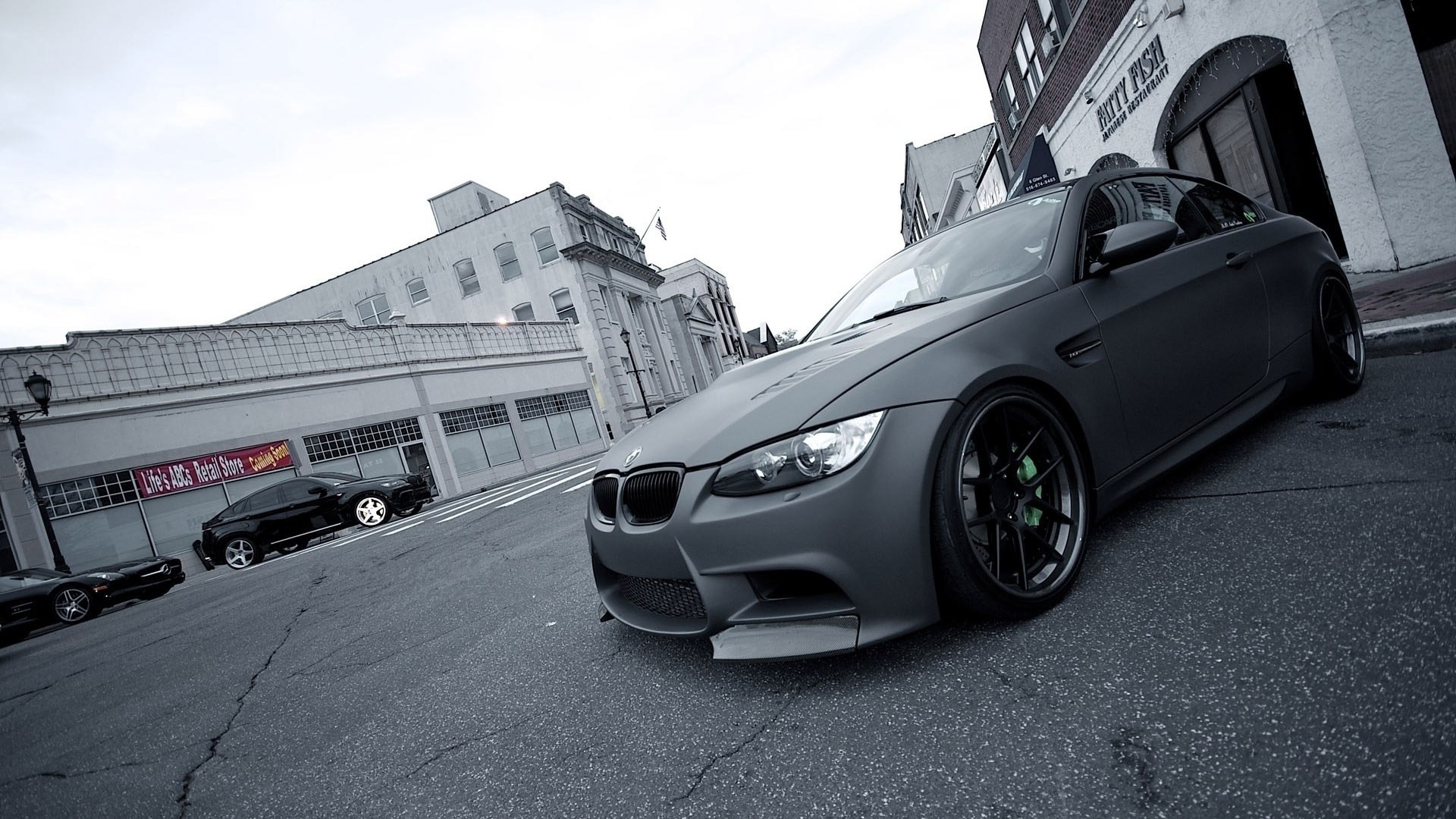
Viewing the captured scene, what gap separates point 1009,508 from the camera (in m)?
2.12

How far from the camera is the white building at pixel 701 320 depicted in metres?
51.7

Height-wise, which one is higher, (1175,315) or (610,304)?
(610,304)

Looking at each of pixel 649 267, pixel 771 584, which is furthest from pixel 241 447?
pixel 649 267

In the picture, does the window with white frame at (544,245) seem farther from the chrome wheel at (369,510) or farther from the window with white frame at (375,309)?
the chrome wheel at (369,510)

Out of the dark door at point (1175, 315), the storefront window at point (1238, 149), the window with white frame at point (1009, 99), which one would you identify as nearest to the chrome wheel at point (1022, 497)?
the dark door at point (1175, 315)

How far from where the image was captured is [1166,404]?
2.60 m

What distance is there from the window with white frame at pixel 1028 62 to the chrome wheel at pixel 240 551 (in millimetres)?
20739

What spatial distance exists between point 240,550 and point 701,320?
45.1 m

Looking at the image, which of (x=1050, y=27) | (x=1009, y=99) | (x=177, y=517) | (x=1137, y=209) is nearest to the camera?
(x=1137, y=209)

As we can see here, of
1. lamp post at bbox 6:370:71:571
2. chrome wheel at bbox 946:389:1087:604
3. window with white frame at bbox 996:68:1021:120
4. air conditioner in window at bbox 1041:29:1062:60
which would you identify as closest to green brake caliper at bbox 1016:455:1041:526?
chrome wheel at bbox 946:389:1087:604

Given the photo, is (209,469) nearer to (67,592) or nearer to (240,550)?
(240,550)

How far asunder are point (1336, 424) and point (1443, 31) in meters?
7.29

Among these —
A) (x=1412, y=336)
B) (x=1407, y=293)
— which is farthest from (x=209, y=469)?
(x=1407, y=293)

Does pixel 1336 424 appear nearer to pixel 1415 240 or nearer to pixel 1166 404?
pixel 1166 404
